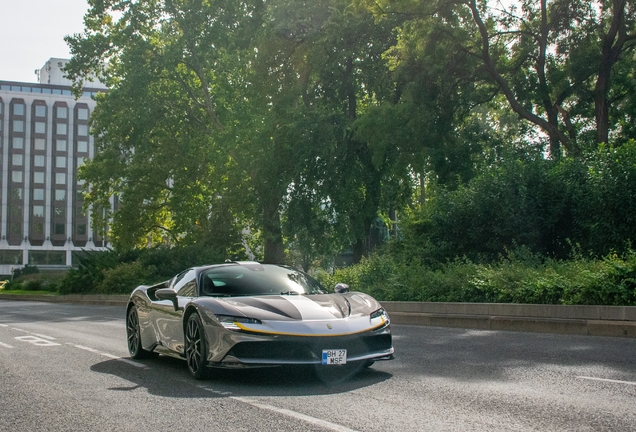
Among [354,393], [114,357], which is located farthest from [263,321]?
[114,357]

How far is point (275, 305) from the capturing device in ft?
26.5

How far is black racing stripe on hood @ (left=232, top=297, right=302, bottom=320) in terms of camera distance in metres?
7.90

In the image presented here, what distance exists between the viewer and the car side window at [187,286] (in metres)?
9.16

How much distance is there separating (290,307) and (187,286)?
184 centimetres

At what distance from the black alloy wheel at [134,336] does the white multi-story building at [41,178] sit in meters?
105

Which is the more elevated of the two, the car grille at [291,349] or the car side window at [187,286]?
the car side window at [187,286]

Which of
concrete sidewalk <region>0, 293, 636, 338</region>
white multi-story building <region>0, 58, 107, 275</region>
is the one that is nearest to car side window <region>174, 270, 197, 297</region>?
concrete sidewalk <region>0, 293, 636, 338</region>

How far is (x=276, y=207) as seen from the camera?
129 ft

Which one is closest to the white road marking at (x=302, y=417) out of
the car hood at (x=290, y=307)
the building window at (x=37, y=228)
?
the car hood at (x=290, y=307)

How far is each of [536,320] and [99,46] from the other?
37322 millimetres

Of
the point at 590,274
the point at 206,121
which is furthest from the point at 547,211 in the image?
the point at 206,121

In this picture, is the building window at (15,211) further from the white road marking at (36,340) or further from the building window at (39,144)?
the white road marking at (36,340)

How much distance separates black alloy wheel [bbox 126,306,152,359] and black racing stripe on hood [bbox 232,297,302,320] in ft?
9.25

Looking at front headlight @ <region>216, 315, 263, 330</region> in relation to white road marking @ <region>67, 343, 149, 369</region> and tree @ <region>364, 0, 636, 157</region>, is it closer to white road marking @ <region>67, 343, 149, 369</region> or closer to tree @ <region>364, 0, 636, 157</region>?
white road marking @ <region>67, 343, 149, 369</region>
